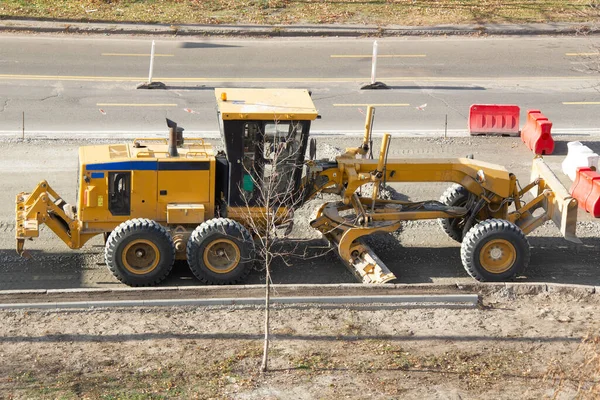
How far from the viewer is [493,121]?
852 inches

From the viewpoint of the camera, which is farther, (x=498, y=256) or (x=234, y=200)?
(x=498, y=256)

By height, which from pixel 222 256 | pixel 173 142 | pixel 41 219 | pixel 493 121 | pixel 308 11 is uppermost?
pixel 308 11

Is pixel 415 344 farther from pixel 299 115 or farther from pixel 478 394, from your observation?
pixel 299 115

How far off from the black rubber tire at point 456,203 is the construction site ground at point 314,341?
432 millimetres

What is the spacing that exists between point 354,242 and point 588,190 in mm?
4729

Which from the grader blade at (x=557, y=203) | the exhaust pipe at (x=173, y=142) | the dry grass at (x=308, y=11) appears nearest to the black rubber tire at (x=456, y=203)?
the grader blade at (x=557, y=203)

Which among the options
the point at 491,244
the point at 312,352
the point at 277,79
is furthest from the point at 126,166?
the point at 277,79

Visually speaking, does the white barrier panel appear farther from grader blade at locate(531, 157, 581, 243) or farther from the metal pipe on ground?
the metal pipe on ground

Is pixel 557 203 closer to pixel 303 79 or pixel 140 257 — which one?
pixel 140 257

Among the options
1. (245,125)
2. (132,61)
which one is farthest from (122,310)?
(132,61)

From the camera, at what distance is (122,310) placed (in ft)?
41.8

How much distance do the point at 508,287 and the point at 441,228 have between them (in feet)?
9.41

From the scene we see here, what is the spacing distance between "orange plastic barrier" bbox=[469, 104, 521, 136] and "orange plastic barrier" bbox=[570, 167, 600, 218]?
4.83 meters

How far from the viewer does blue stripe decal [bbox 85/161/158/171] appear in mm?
13656
